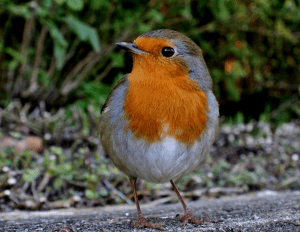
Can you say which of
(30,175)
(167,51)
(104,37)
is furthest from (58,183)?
(104,37)

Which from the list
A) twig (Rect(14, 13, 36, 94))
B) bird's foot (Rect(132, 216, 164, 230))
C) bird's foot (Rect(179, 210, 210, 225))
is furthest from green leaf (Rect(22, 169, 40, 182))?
twig (Rect(14, 13, 36, 94))

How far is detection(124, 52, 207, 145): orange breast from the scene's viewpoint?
2057 mm

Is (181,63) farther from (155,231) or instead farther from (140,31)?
(140,31)

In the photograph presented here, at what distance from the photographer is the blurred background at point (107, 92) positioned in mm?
3115

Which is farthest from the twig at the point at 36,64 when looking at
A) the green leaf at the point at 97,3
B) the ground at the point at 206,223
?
the ground at the point at 206,223

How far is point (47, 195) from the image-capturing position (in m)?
2.95

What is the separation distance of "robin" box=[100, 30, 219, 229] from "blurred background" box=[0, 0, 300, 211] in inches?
29.0

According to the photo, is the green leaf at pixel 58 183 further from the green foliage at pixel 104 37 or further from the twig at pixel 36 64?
the twig at pixel 36 64

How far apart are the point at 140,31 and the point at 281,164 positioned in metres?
1.98

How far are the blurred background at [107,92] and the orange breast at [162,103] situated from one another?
754 millimetres

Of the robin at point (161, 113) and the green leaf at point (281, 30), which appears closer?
the robin at point (161, 113)

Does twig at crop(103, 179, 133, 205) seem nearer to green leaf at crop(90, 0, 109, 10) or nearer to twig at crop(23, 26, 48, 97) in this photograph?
twig at crop(23, 26, 48, 97)

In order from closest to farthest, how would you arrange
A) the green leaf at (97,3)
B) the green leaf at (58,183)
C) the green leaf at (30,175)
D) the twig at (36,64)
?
1. the green leaf at (30,175)
2. the green leaf at (58,183)
3. the green leaf at (97,3)
4. the twig at (36,64)

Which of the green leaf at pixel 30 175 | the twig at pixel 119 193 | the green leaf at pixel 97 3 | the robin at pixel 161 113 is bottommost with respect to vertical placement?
the twig at pixel 119 193
